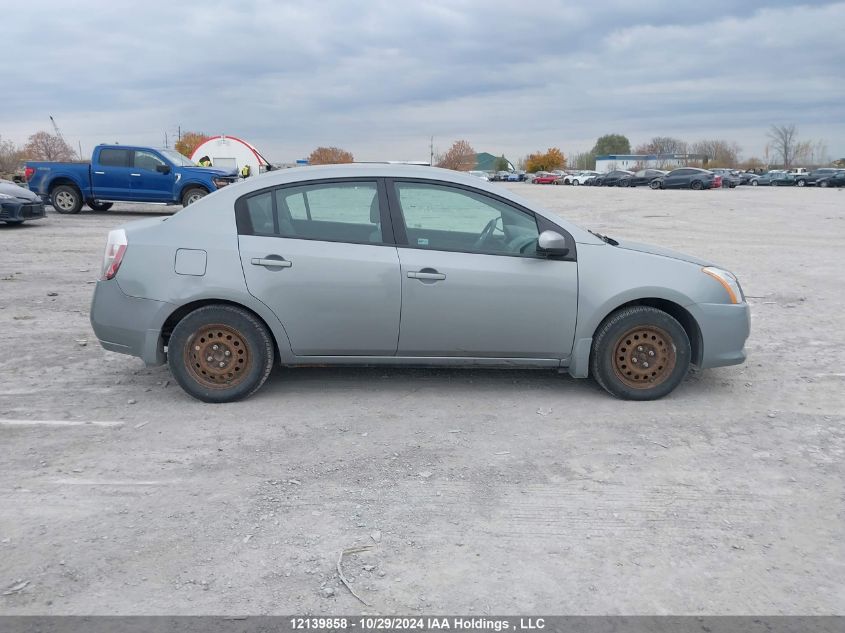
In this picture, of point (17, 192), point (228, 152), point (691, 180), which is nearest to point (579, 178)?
point (691, 180)

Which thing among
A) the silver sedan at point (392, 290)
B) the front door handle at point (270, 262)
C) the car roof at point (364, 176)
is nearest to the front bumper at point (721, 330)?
the silver sedan at point (392, 290)

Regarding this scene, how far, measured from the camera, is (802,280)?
11.0 m

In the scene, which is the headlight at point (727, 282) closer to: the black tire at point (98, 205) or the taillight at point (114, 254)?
the taillight at point (114, 254)

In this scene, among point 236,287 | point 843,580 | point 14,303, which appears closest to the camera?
point 843,580

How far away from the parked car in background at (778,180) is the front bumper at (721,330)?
60980mm

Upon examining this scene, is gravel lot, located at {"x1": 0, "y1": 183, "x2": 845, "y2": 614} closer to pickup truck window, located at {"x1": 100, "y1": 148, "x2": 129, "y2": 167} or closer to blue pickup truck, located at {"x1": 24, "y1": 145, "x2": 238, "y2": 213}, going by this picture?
blue pickup truck, located at {"x1": 24, "y1": 145, "x2": 238, "y2": 213}

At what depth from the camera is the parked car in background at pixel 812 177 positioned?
2203 inches

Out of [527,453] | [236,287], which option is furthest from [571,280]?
[236,287]

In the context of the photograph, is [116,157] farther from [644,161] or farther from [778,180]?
[644,161]

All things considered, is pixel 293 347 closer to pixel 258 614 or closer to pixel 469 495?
pixel 469 495

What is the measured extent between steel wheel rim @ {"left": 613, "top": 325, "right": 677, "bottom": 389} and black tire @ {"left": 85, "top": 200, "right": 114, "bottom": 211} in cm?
1964

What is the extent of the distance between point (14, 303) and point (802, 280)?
10644 mm

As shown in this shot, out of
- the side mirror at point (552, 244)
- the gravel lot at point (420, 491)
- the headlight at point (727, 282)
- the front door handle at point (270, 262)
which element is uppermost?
the side mirror at point (552, 244)

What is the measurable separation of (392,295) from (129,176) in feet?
57.2
